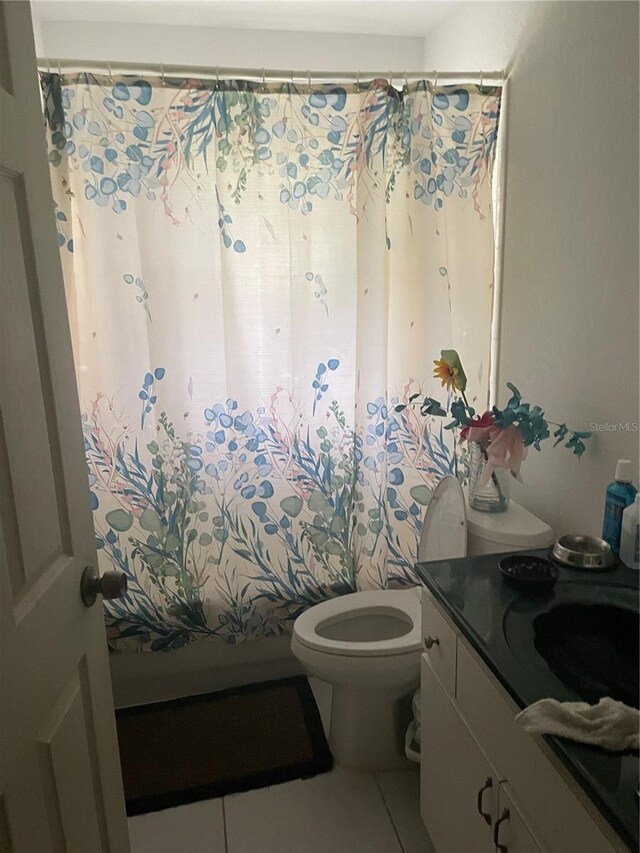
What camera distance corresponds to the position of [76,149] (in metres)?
1.70

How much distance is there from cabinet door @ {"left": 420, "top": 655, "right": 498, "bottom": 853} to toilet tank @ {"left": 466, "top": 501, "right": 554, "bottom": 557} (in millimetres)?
370

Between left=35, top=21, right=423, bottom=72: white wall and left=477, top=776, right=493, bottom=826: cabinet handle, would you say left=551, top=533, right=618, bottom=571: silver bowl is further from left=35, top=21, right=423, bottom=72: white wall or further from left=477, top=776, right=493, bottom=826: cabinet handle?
left=35, top=21, right=423, bottom=72: white wall

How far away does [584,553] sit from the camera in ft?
4.33

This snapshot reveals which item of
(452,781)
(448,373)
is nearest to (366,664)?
(452,781)

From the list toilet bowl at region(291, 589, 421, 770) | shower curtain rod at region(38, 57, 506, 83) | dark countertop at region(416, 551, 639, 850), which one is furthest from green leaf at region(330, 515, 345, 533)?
shower curtain rod at region(38, 57, 506, 83)

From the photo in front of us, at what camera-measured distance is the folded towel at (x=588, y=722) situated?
2.65ft

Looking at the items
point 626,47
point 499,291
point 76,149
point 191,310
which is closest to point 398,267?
point 499,291

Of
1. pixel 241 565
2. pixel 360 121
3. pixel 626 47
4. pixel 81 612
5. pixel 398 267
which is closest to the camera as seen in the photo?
pixel 81 612

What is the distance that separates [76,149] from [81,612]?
134 centimetres

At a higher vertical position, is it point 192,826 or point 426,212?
point 426,212

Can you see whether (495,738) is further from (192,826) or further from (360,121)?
(360,121)

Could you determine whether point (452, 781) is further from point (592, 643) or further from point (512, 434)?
point (512, 434)

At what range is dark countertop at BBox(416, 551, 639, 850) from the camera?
753 millimetres

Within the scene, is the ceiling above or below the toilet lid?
above
